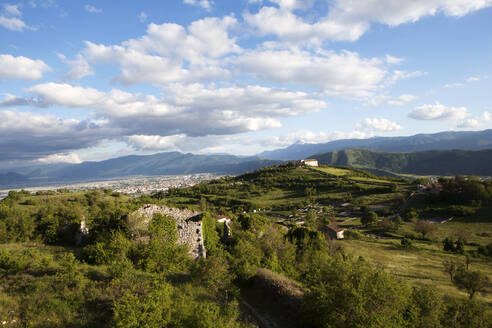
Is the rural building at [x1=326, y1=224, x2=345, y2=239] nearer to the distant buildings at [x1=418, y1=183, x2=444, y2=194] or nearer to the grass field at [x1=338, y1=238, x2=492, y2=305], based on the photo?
the grass field at [x1=338, y1=238, x2=492, y2=305]

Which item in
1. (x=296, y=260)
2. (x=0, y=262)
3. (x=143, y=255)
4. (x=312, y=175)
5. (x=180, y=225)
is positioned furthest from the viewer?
(x=312, y=175)

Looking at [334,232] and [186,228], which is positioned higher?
[186,228]

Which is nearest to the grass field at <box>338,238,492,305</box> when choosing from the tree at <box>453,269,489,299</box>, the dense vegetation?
the tree at <box>453,269,489,299</box>

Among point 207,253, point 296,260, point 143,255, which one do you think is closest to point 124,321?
point 143,255

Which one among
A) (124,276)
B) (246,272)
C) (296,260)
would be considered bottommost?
(296,260)

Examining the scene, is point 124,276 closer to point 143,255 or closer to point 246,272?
point 143,255

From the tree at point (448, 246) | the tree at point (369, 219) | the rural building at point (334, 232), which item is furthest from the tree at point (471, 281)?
the tree at point (369, 219)

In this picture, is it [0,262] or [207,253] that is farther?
[207,253]

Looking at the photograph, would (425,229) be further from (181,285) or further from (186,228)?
(181,285)

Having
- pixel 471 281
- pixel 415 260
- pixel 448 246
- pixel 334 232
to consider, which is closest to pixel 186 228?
pixel 471 281

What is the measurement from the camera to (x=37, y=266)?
869 inches

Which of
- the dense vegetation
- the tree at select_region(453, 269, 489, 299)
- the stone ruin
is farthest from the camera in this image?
the tree at select_region(453, 269, 489, 299)

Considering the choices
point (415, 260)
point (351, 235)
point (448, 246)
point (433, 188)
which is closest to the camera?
point (415, 260)

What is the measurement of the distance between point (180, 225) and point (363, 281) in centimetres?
2077
